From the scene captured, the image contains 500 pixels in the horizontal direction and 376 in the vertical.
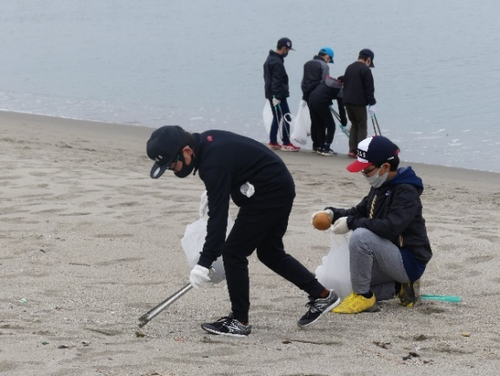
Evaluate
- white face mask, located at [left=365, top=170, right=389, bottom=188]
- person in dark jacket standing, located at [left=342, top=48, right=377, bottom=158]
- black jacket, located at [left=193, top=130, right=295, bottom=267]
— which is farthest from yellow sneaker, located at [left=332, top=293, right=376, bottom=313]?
person in dark jacket standing, located at [left=342, top=48, right=377, bottom=158]

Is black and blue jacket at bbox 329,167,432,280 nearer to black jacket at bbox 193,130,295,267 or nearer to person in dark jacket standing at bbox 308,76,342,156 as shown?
black jacket at bbox 193,130,295,267

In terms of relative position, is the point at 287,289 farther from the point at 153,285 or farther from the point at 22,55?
the point at 22,55

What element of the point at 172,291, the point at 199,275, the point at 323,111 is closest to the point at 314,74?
the point at 323,111

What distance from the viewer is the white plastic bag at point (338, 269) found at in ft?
19.0

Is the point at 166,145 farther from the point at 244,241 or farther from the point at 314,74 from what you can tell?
the point at 314,74

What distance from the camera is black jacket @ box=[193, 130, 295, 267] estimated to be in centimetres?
493

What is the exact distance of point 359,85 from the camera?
504 inches

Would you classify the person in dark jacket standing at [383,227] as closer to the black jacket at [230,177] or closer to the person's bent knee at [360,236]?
the person's bent knee at [360,236]

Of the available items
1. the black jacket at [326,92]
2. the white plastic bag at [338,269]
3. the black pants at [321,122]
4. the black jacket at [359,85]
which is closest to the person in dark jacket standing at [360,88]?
the black jacket at [359,85]

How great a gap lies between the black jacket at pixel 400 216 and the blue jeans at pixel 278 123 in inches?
305

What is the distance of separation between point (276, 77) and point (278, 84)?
4.0 inches

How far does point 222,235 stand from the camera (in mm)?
4961

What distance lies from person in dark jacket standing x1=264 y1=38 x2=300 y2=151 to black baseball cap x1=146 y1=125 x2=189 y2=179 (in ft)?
26.5

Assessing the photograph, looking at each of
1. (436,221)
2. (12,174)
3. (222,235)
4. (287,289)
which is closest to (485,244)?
(436,221)
